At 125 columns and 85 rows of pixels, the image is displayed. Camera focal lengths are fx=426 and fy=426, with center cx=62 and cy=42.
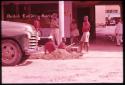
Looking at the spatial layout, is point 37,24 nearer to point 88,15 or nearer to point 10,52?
point 88,15

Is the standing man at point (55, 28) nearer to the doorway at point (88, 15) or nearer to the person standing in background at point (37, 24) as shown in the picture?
the person standing in background at point (37, 24)

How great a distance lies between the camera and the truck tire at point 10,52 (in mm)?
12875

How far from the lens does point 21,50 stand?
511 inches

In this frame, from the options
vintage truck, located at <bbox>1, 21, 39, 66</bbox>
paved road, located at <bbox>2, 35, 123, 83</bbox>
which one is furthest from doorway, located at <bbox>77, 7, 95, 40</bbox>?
vintage truck, located at <bbox>1, 21, 39, 66</bbox>

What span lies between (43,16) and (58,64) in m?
6.92

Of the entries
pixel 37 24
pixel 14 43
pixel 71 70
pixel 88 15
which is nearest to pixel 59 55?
pixel 14 43

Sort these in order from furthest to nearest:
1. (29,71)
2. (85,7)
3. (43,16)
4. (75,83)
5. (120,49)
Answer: (85,7)
(43,16)
(120,49)
(29,71)
(75,83)

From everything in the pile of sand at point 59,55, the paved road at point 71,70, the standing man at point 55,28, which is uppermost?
the standing man at point 55,28

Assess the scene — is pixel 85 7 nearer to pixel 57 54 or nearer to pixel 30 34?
pixel 57 54

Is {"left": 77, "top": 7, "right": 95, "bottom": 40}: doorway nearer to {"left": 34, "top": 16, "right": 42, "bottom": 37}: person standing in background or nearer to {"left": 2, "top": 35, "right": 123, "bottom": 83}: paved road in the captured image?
{"left": 34, "top": 16, "right": 42, "bottom": 37}: person standing in background

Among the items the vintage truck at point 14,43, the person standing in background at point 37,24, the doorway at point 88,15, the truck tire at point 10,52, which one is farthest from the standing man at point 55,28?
the doorway at point 88,15

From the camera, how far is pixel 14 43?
42.3ft

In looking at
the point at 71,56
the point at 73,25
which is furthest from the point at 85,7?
the point at 71,56

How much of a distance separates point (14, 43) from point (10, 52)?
30cm
